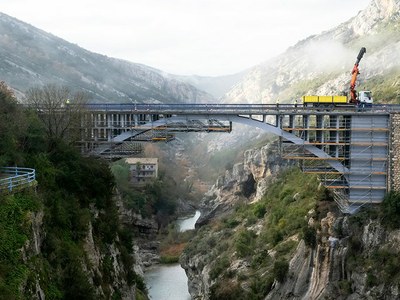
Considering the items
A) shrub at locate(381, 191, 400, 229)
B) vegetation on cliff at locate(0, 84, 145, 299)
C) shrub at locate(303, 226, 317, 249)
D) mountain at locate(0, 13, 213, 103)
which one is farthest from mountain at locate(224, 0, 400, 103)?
mountain at locate(0, 13, 213, 103)

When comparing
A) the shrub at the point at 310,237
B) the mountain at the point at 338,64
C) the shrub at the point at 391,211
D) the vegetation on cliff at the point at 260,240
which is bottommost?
the vegetation on cliff at the point at 260,240

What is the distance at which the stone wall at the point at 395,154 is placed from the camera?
33.9m

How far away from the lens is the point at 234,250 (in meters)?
49.9

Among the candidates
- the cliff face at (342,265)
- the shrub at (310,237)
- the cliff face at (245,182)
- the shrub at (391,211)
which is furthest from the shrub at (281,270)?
the cliff face at (245,182)

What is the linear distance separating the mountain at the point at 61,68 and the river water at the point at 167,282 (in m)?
59.4

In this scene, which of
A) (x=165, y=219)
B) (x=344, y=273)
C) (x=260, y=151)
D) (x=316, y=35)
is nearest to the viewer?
(x=344, y=273)

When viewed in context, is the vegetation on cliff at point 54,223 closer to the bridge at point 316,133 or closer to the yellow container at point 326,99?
the bridge at point 316,133

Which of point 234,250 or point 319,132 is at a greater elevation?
point 319,132

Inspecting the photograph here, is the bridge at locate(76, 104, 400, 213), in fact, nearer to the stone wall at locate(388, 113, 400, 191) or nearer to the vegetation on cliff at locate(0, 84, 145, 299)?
the stone wall at locate(388, 113, 400, 191)

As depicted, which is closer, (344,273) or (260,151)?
(344,273)

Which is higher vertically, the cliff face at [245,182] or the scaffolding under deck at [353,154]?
the scaffolding under deck at [353,154]

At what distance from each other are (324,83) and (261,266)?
47.3 metres

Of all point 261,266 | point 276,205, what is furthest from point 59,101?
point 276,205

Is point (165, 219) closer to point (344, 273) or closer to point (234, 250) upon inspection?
point (234, 250)
